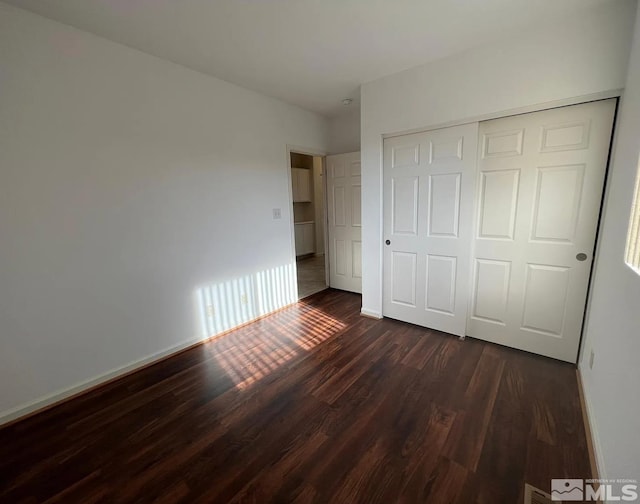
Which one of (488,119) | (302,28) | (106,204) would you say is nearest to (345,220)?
(488,119)

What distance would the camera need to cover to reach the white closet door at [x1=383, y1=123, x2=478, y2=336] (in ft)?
8.10

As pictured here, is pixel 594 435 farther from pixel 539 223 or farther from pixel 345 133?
pixel 345 133

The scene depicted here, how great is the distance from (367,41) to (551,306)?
257 cm

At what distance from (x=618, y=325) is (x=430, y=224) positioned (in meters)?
1.56

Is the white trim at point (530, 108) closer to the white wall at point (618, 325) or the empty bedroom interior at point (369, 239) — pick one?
the empty bedroom interior at point (369, 239)

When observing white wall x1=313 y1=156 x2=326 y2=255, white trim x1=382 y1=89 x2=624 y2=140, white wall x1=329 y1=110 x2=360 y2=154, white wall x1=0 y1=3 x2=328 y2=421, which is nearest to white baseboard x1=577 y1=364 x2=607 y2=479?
white trim x1=382 y1=89 x2=624 y2=140

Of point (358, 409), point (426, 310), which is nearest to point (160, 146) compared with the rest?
point (358, 409)

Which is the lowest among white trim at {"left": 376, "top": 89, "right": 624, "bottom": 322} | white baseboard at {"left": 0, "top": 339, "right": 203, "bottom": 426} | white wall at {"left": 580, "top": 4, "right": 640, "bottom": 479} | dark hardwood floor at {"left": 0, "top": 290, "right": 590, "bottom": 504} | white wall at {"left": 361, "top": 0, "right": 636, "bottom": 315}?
dark hardwood floor at {"left": 0, "top": 290, "right": 590, "bottom": 504}

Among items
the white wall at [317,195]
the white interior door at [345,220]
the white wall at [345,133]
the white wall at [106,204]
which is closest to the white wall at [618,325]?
the white interior door at [345,220]

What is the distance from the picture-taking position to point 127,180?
216cm

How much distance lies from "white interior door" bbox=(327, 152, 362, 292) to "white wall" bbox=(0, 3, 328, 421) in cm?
125

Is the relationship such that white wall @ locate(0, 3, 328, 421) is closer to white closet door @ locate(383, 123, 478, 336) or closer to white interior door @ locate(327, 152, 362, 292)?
white interior door @ locate(327, 152, 362, 292)

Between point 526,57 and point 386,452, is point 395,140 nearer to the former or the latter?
point 526,57

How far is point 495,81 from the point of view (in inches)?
84.6
